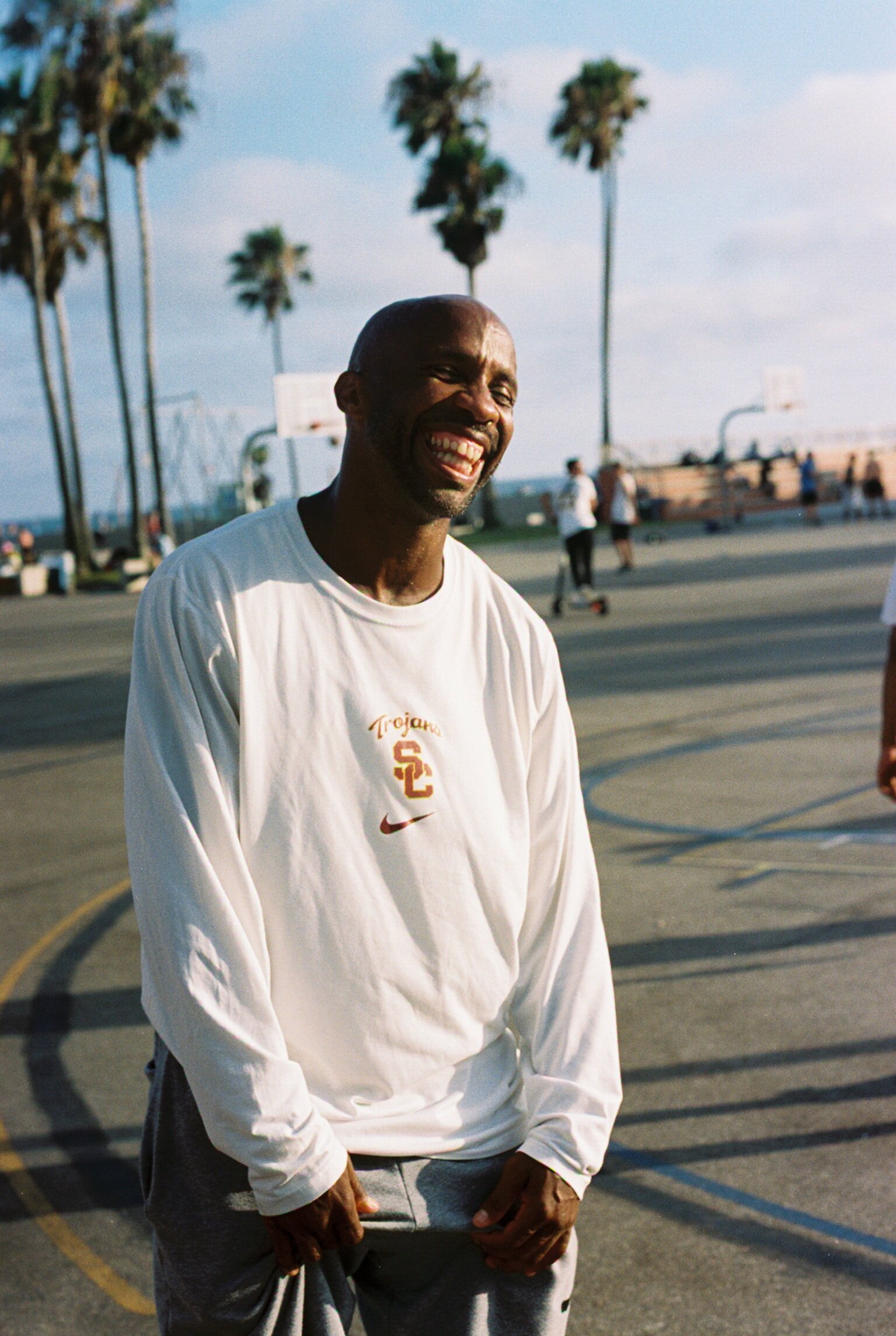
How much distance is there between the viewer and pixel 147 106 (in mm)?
39562

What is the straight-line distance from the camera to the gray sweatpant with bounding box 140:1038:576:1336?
6.15ft

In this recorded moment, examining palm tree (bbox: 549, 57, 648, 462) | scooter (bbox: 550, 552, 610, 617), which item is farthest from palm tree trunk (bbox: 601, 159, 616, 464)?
scooter (bbox: 550, 552, 610, 617)

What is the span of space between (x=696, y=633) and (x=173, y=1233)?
1449 centimetres

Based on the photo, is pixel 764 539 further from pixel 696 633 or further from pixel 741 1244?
pixel 741 1244

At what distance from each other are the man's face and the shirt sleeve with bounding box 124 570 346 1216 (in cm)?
37

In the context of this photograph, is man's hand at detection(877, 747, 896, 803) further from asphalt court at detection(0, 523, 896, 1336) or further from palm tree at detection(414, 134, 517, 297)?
palm tree at detection(414, 134, 517, 297)

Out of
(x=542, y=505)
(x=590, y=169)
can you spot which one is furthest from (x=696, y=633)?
(x=542, y=505)

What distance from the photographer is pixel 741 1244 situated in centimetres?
356

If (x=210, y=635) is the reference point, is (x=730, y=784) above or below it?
below

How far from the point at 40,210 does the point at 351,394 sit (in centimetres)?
4568

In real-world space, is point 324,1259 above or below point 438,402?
below

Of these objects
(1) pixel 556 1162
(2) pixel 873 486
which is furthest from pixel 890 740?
Answer: (2) pixel 873 486

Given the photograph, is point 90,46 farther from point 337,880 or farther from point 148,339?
point 337,880

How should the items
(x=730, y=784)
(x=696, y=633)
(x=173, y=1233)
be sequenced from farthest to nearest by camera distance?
(x=696, y=633), (x=730, y=784), (x=173, y=1233)
